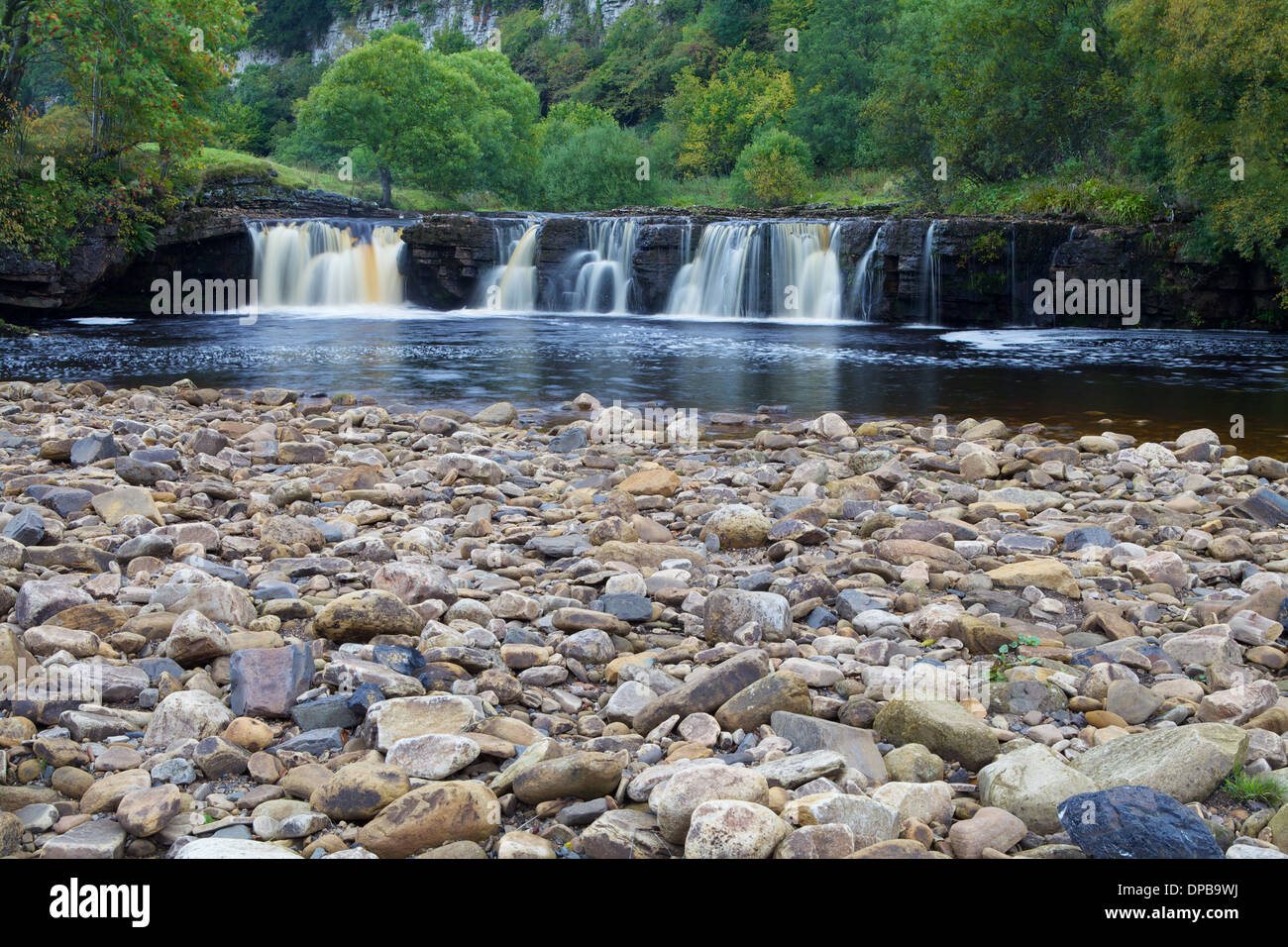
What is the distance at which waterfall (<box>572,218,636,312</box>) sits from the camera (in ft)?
93.8

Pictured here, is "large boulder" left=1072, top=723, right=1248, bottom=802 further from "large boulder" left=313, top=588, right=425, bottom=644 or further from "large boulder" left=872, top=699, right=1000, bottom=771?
"large boulder" left=313, top=588, right=425, bottom=644

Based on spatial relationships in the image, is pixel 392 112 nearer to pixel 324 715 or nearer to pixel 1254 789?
pixel 324 715

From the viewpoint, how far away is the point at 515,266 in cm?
2955

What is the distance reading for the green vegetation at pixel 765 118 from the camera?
21.8m

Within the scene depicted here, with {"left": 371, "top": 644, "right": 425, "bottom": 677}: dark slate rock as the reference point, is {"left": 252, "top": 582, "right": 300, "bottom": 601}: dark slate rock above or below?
above

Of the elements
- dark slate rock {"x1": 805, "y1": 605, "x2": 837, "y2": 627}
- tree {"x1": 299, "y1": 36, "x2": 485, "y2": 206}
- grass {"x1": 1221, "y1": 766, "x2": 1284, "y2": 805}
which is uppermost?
tree {"x1": 299, "y1": 36, "x2": 485, "y2": 206}

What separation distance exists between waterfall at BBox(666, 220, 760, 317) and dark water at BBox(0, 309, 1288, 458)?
1619 mm

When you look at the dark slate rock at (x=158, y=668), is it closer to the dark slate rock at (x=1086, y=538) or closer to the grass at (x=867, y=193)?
the dark slate rock at (x=1086, y=538)

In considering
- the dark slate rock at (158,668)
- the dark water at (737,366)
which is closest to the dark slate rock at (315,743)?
the dark slate rock at (158,668)

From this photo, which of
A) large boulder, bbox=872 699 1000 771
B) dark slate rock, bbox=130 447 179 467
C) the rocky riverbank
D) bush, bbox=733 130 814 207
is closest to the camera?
the rocky riverbank

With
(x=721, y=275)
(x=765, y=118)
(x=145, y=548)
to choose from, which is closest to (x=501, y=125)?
(x=765, y=118)

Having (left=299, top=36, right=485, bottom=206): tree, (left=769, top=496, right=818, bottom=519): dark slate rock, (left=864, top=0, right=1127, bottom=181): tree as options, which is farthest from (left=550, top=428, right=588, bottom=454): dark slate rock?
(left=299, top=36, right=485, bottom=206): tree

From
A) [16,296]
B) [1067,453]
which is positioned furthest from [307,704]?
[16,296]

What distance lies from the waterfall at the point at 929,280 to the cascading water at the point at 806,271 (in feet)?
6.79
